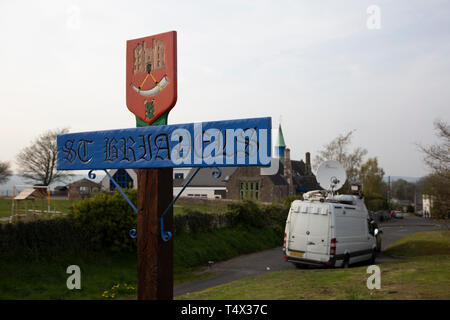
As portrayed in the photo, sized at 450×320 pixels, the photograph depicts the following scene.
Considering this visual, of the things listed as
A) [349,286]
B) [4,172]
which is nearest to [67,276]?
[349,286]

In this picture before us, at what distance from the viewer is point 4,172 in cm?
5441

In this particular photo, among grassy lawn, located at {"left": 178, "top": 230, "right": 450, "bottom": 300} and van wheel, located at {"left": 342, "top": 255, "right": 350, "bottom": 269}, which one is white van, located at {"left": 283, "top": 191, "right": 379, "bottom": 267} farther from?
grassy lawn, located at {"left": 178, "top": 230, "right": 450, "bottom": 300}

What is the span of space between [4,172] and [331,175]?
51.1 meters

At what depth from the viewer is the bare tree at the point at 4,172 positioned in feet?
177

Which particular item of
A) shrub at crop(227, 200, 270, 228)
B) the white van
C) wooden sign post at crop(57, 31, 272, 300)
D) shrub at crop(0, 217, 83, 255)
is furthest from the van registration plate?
wooden sign post at crop(57, 31, 272, 300)

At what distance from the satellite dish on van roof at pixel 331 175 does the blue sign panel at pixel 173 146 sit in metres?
12.3

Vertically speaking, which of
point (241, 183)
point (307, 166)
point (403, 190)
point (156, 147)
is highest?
point (307, 166)

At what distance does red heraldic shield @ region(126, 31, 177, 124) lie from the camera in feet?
17.4

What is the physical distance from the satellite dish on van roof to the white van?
1.99 ft

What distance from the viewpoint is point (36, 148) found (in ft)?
173

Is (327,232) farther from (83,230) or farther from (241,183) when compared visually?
(241,183)

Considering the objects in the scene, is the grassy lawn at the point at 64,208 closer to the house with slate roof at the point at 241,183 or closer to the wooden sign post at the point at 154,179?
the house with slate roof at the point at 241,183

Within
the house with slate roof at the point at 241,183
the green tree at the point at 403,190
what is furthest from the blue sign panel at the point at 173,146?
the green tree at the point at 403,190

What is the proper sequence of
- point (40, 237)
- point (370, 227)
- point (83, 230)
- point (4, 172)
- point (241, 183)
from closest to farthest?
1. point (40, 237)
2. point (83, 230)
3. point (370, 227)
4. point (241, 183)
5. point (4, 172)
